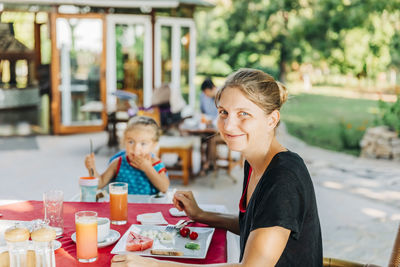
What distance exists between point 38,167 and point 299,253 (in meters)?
5.57

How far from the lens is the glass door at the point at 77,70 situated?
29.3 ft

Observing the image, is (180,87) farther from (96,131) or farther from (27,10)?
(27,10)

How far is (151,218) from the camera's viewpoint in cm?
208

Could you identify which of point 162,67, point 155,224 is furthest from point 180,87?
point 155,224

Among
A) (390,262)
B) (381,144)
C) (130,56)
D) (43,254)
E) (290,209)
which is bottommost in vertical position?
(381,144)

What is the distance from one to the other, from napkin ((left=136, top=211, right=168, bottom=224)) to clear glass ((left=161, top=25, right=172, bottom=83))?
26.1ft

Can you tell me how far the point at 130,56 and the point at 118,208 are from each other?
311 inches

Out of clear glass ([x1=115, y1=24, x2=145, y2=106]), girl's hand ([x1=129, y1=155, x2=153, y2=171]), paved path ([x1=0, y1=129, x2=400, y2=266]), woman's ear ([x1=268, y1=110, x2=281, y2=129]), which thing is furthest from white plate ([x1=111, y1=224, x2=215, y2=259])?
clear glass ([x1=115, y1=24, x2=145, y2=106])

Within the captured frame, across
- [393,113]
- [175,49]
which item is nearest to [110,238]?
[393,113]

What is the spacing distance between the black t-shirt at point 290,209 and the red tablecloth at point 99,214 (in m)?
0.20

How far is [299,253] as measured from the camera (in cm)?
155

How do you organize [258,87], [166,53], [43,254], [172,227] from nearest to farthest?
[43,254] < [258,87] < [172,227] < [166,53]

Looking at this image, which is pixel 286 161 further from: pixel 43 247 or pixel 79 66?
pixel 79 66

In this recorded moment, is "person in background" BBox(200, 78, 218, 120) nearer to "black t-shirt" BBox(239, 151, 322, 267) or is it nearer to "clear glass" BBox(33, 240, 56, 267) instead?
"black t-shirt" BBox(239, 151, 322, 267)
